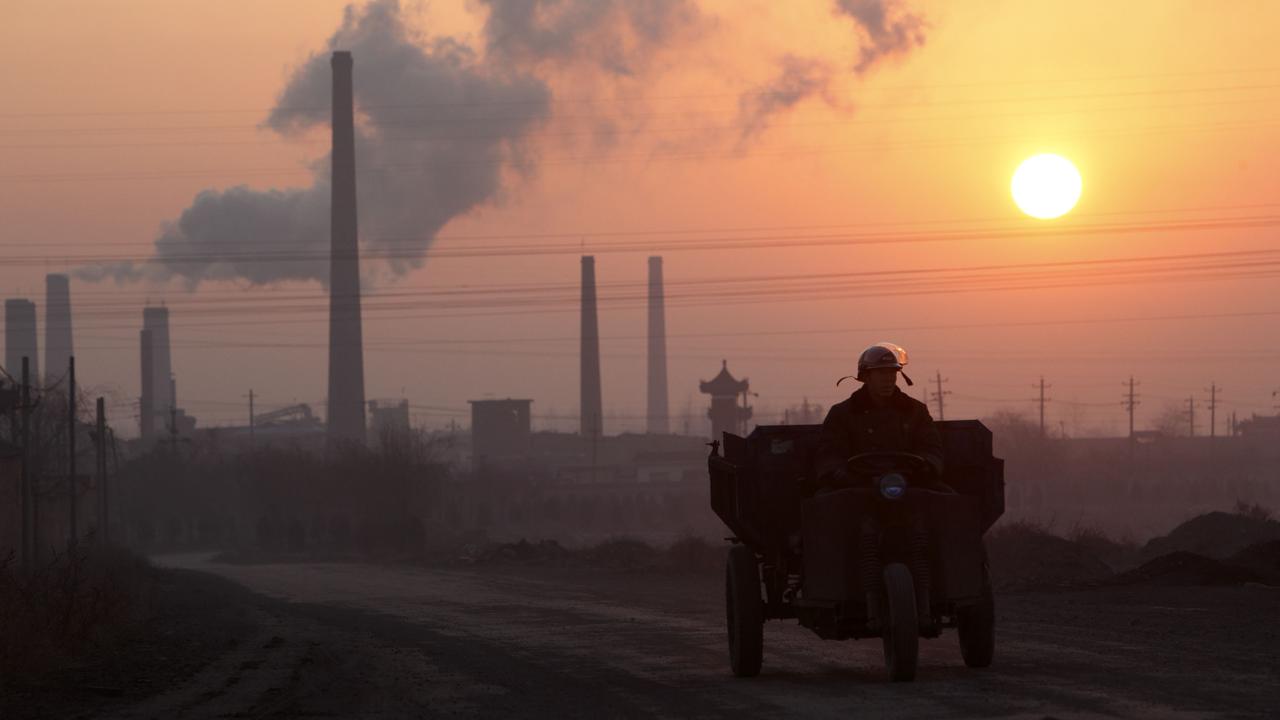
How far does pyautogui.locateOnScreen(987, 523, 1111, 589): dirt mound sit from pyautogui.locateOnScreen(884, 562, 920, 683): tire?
53.5 feet

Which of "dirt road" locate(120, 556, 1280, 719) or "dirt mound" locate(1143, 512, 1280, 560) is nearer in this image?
"dirt road" locate(120, 556, 1280, 719)

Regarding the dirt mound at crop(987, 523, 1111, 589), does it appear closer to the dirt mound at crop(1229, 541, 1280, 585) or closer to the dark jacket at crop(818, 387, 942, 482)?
the dirt mound at crop(1229, 541, 1280, 585)

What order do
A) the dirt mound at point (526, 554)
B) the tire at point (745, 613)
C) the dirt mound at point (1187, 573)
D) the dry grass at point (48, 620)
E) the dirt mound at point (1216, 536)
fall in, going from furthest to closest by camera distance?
1. the dirt mound at point (526, 554)
2. the dirt mound at point (1216, 536)
3. the dirt mound at point (1187, 573)
4. the dry grass at point (48, 620)
5. the tire at point (745, 613)

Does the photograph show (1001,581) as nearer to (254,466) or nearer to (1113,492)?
(1113,492)

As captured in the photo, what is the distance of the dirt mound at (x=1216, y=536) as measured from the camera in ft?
116

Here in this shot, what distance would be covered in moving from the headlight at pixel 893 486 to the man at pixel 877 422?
51cm

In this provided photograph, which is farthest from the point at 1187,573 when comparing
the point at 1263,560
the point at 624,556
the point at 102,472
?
the point at 102,472

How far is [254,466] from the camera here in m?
116

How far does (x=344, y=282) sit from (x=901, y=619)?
105 m

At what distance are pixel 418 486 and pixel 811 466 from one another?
9009 cm

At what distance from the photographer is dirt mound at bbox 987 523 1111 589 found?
93.4ft

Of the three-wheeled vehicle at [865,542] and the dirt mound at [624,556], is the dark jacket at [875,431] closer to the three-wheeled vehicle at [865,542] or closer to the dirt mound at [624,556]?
the three-wheeled vehicle at [865,542]

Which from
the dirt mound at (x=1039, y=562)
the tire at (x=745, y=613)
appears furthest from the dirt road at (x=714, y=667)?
the dirt mound at (x=1039, y=562)

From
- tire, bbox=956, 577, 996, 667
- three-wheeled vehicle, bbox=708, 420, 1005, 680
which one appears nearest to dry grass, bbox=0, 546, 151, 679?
three-wheeled vehicle, bbox=708, 420, 1005, 680
